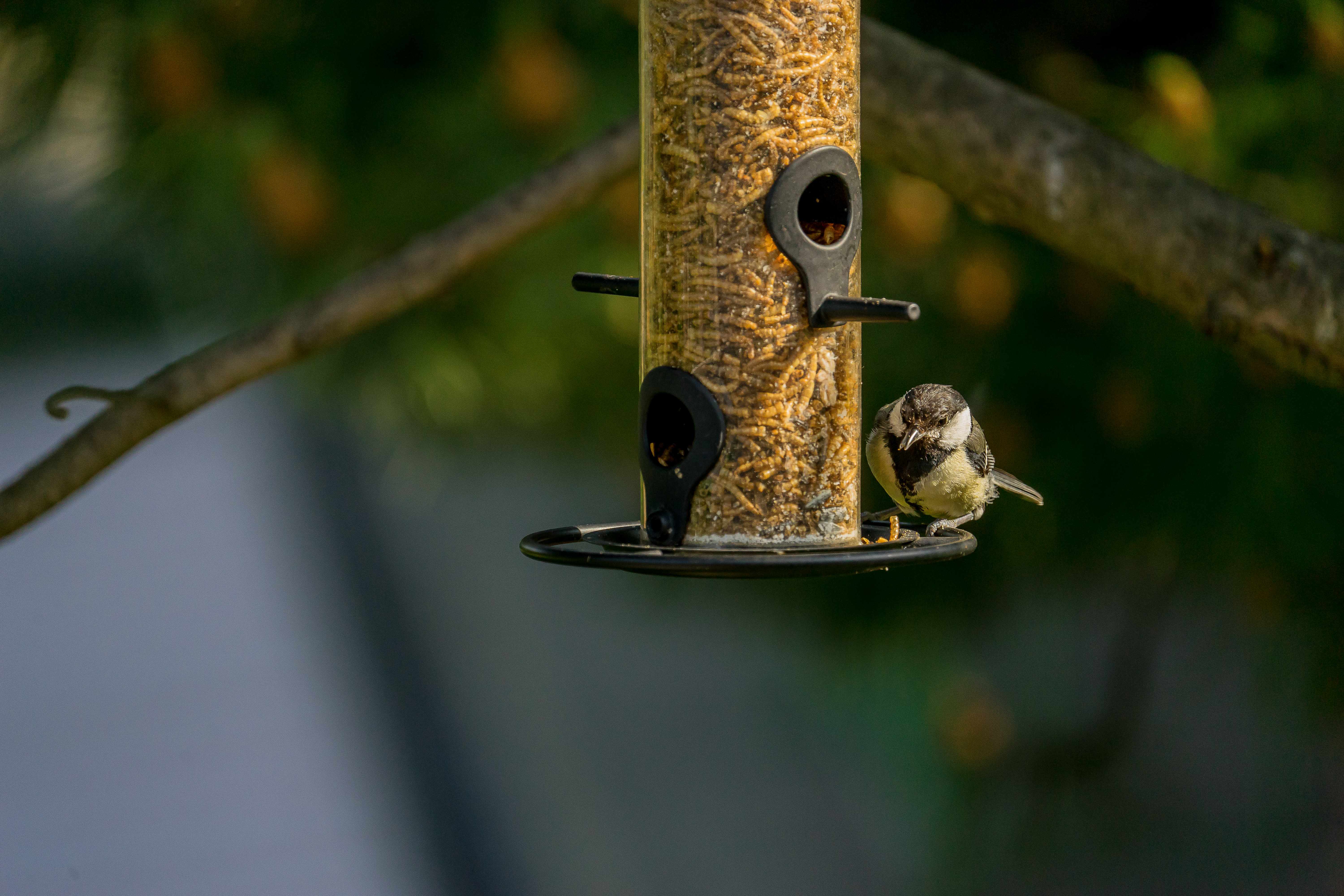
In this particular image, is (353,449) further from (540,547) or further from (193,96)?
(540,547)

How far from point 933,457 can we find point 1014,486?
0.22 meters

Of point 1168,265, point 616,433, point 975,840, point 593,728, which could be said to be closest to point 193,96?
point 616,433

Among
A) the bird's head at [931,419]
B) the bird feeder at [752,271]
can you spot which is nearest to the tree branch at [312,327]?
the bird feeder at [752,271]

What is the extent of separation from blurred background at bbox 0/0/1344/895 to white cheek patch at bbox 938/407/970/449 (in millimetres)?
396

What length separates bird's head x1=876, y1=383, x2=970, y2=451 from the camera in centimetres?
178

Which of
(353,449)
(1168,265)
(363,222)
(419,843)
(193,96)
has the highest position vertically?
(193,96)

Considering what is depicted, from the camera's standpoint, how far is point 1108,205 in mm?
1625

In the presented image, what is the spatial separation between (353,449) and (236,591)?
178 centimetres

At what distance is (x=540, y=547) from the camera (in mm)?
1370

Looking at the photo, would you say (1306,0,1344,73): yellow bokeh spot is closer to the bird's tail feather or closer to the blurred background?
the blurred background

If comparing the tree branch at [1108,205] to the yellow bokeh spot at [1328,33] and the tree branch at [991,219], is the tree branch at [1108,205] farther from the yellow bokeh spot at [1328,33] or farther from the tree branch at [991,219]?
the yellow bokeh spot at [1328,33]

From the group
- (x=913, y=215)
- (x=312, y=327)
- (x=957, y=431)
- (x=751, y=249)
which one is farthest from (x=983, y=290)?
(x=312, y=327)

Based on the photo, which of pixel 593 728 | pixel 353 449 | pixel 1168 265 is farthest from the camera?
pixel 593 728

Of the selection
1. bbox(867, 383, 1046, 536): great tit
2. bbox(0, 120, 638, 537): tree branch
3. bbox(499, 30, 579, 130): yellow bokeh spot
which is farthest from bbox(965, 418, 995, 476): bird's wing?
bbox(499, 30, 579, 130): yellow bokeh spot
